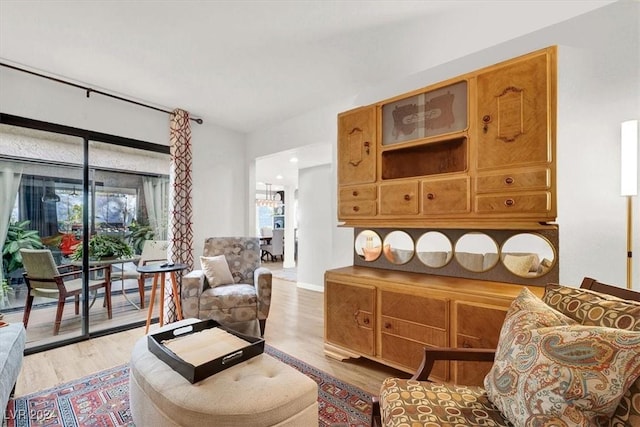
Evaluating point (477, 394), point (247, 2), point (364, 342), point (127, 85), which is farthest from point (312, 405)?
point (127, 85)

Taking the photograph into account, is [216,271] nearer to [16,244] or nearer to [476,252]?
[16,244]

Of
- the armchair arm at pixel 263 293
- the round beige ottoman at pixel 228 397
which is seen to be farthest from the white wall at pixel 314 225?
the round beige ottoman at pixel 228 397

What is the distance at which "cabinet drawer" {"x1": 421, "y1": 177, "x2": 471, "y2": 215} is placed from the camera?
6.45ft

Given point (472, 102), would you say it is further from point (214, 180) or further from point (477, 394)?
point (214, 180)

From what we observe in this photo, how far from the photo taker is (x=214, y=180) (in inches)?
159

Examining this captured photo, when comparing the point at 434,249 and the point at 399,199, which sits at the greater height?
the point at 399,199

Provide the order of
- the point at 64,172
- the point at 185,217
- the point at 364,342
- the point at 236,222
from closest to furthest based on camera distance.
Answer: the point at 364,342 → the point at 64,172 → the point at 185,217 → the point at 236,222

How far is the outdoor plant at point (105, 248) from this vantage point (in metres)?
2.95

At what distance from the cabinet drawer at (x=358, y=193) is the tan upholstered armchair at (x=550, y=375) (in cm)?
137

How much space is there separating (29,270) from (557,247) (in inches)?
172

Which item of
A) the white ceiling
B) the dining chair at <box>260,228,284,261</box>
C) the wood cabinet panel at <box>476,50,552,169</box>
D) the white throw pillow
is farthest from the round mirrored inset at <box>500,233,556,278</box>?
the dining chair at <box>260,228,284,261</box>

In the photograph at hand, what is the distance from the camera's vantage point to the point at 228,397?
1.19m

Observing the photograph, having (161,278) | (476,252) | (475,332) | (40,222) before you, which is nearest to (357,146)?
(476,252)

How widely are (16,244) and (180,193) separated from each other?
59.0 inches
